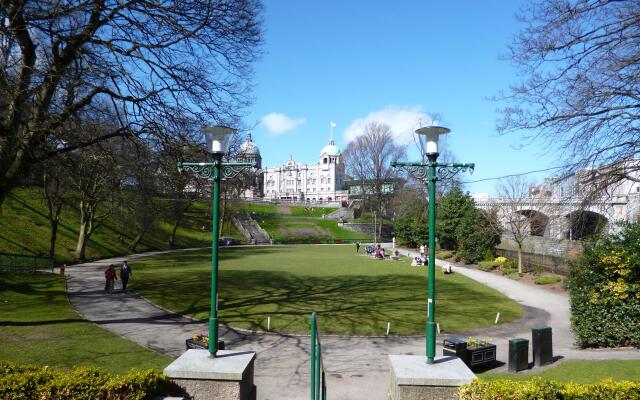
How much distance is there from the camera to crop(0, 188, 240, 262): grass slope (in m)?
32.6

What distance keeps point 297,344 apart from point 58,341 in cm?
651

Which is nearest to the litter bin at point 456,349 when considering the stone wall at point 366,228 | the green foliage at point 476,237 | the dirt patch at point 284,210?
Answer: the green foliage at point 476,237

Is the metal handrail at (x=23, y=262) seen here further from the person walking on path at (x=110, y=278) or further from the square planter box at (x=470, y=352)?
the square planter box at (x=470, y=352)

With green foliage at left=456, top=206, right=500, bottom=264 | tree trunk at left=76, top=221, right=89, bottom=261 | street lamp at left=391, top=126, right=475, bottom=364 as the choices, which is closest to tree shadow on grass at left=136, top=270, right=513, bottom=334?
street lamp at left=391, top=126, right=475, bottom=364

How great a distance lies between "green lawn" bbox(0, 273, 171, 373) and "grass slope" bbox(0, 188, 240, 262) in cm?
1575

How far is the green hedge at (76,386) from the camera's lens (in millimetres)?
5473

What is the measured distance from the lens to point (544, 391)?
226 inches

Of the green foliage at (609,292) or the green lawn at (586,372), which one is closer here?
the green lawn at (586,372)

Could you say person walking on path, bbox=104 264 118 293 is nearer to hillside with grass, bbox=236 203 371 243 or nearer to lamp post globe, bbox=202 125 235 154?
lamp post globe, bbox=202 125 235 154

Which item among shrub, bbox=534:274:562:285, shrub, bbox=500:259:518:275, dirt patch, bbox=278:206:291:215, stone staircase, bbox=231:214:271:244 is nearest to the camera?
shrub, bbox=534:274:562:285

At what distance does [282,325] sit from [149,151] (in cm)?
696

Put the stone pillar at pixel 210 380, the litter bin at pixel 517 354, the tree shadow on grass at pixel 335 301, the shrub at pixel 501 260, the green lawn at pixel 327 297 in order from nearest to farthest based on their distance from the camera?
the stone pillar at pixel 210 380 < the litter bin at pixel 517 354 < the tree shadow on grass at pixel 335 301 < the green lawn at pixel 327 297 < the shrub at pixel 501 260

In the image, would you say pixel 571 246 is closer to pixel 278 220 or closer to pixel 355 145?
pixel 355 145

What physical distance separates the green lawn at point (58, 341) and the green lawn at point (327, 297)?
3.77 meters
